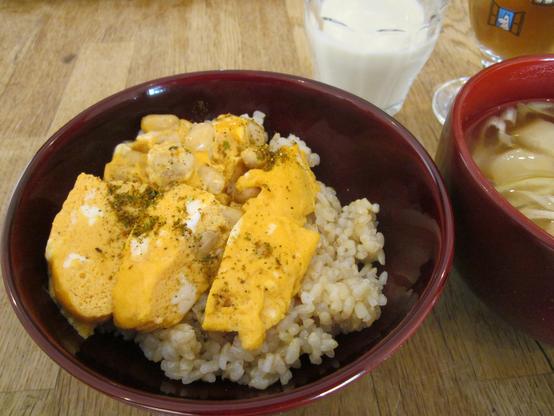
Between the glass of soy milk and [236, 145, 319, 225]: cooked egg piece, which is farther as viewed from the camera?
the glass of soy milk

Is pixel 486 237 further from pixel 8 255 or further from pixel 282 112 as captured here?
pixel 8 255

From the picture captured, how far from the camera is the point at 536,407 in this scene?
86 cm

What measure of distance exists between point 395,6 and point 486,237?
34.1 inches

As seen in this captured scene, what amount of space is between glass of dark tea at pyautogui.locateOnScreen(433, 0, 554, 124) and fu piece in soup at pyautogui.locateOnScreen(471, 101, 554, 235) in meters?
0.27

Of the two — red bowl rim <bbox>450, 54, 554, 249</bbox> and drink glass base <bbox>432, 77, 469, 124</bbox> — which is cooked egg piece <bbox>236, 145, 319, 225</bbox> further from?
drink glass base <bbox>432, 77, 469, 124</bbox>

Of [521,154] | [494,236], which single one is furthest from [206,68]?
[494,236]

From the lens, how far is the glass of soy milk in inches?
51.3

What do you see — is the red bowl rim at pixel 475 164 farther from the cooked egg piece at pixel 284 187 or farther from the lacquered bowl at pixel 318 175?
the cooked egg piece at pixel 284 187

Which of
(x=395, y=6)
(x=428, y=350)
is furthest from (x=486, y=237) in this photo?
(x=395, y=6)

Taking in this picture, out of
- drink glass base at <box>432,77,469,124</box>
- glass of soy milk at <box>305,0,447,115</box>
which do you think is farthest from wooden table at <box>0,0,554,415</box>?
glass of soy milk at <box>305,0,447,115</box>

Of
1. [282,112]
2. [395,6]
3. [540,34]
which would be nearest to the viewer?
[282,112]

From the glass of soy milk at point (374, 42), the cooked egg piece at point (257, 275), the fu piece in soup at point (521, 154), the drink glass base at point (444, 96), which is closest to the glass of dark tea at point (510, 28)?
the drink glass base at point (444, 96)

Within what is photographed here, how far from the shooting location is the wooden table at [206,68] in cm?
87

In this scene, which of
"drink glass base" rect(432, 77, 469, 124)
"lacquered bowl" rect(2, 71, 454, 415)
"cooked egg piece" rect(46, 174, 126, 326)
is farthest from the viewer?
"drink glass base" rect(432, 77, 469, 124)
